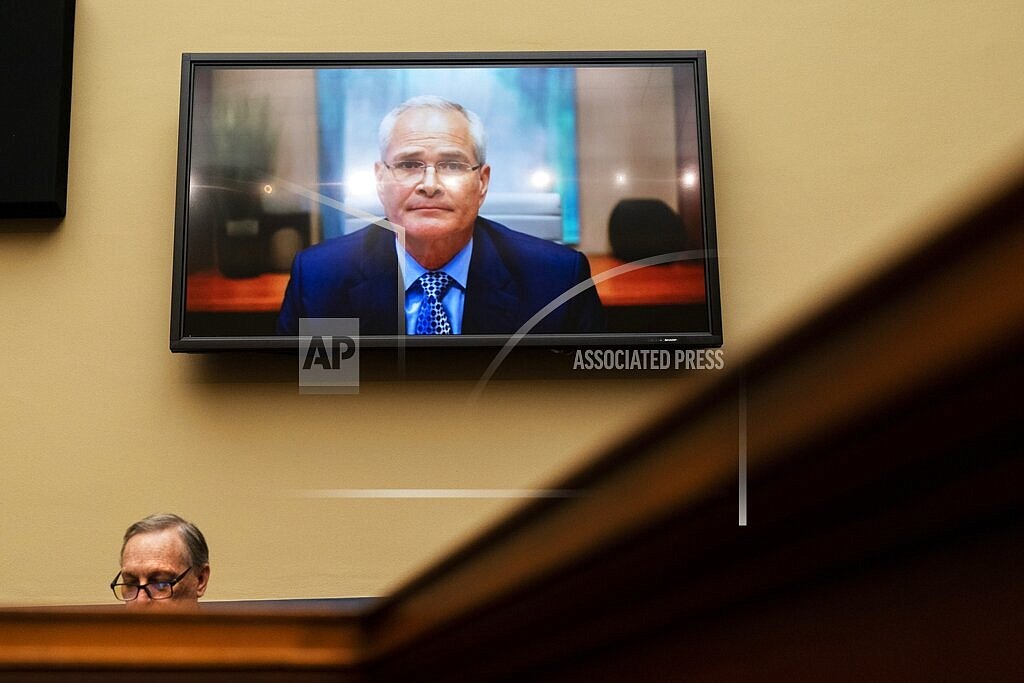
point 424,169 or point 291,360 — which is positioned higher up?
point 424,169

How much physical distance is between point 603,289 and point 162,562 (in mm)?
1550

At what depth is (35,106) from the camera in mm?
3418

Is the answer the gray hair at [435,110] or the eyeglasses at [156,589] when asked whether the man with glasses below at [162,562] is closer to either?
the eyeglasses at [156,589]

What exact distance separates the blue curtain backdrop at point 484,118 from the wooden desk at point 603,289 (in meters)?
0.31

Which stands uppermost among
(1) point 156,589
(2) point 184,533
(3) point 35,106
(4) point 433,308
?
(3) point 35,106

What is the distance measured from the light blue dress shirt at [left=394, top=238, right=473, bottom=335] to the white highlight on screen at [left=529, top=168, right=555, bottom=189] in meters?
0.28

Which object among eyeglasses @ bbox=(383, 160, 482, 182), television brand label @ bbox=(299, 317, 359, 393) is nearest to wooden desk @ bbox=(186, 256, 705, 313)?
television brand label @ bbox=(299, 317, 359, 393)

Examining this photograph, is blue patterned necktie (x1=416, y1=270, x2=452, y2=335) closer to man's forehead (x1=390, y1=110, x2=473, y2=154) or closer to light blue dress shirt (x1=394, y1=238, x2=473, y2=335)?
light blue dress shirt (x1=394, y1=238, x2=473, y2=335)

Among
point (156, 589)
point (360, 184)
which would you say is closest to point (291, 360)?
point (360, 184)

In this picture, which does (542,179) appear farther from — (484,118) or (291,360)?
(291,360)

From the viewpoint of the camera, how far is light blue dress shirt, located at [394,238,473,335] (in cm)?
330

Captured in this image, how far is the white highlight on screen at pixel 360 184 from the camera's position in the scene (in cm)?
338

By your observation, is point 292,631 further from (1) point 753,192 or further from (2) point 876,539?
(1) point 753,192

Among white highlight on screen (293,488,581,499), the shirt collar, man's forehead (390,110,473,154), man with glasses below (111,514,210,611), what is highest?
man's forehead (390,110,473,154)
